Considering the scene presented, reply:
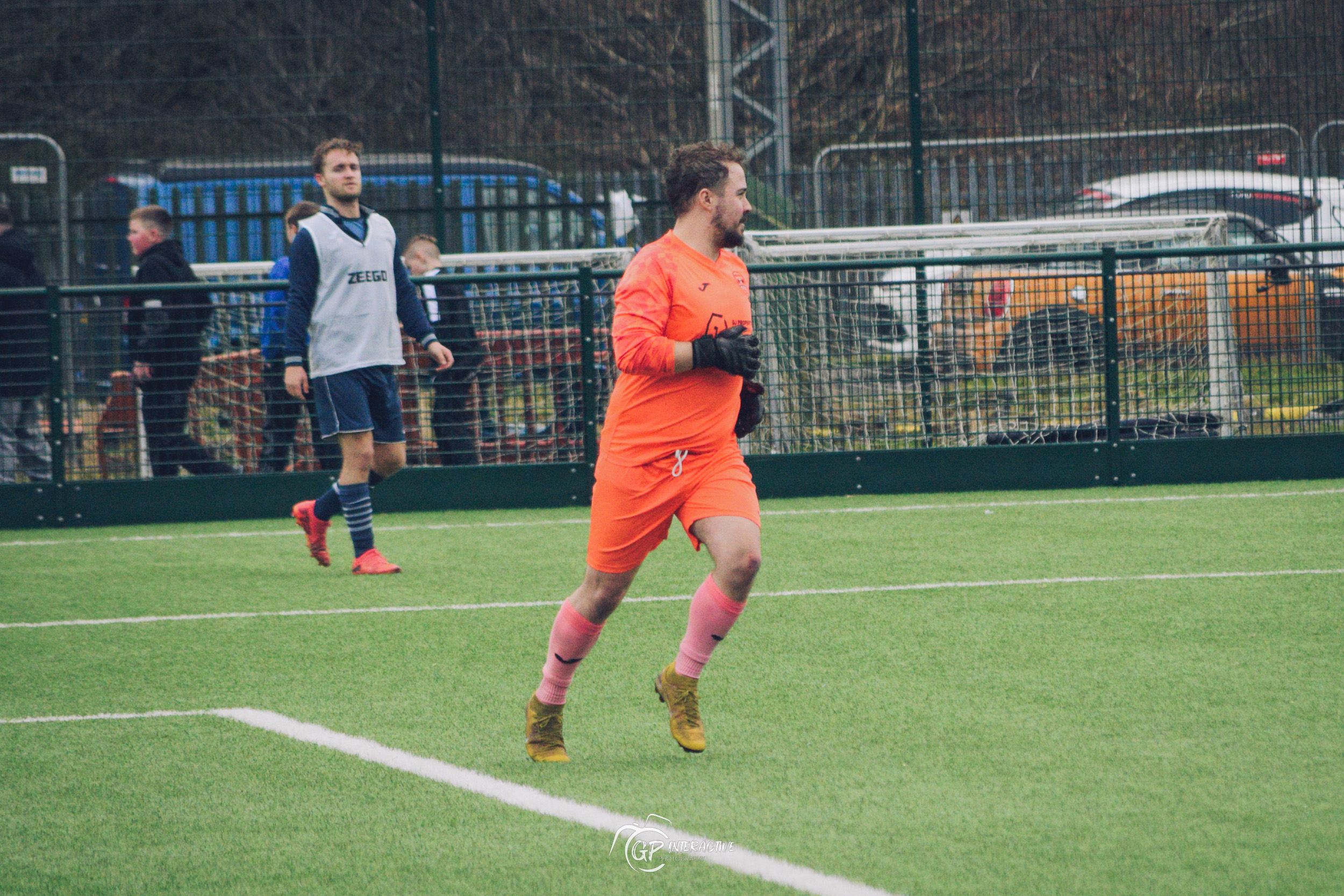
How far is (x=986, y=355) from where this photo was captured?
1049 centimetres

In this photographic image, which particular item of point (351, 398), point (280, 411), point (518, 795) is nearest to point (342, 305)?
point (351, 398)

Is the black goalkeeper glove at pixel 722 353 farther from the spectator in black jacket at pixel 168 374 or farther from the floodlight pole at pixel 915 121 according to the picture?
the floodlight pole at pixel 915 121

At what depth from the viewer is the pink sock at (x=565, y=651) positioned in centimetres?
476

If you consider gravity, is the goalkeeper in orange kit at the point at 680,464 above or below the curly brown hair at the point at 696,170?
below

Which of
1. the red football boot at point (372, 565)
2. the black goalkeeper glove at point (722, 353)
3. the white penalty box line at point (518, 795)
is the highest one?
the black goalkeeper glove at point (722, 353)

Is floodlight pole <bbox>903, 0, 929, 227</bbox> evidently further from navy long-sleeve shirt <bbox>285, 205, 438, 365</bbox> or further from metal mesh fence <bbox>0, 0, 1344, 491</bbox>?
navy long-sleeve shirt <bbox>285, 205, 438, 365</bbox>

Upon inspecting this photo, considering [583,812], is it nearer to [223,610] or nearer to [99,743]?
[99,743]

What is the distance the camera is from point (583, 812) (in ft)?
13.8

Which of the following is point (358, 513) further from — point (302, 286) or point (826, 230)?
point (826, 230)

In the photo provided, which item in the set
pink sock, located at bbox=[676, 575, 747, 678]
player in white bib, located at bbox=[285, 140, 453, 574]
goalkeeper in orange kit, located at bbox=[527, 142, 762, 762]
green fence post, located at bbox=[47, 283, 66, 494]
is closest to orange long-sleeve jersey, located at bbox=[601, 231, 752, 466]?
goalkeeper in orange kit, located at bbox=[527, 142, 762, 762]

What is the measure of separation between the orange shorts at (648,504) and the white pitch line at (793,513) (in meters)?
5.08

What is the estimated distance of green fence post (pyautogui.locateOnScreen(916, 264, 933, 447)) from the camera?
10533 mm

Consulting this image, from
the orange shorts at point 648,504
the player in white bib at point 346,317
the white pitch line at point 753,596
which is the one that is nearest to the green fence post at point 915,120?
the player in white bib at point 346,317

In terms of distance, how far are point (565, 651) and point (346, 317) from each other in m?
3.71
